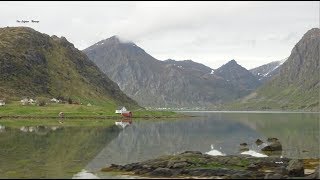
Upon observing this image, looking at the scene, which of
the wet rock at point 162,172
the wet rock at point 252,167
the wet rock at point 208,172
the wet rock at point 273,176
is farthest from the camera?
the wet rock at point 252,167

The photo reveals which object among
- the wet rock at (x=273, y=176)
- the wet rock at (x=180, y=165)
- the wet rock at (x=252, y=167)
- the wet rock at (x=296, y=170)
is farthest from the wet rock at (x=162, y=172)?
the wet rock at (x=296, y=170)

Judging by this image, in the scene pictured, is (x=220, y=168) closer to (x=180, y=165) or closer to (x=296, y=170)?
(x=180, y=165)

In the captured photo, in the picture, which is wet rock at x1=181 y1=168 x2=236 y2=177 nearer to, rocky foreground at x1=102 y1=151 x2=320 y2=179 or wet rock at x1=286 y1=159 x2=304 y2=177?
rocky foreground at x1=102 y1=151 x2=320 y2=179

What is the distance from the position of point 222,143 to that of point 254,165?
152 feet

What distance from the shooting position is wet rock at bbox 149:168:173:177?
188ft

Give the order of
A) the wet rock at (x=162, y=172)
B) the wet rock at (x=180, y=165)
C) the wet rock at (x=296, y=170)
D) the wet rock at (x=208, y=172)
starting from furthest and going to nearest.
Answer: the wet rock at (x=180, y=165) < the wet rock at (x=208, y=172) < the wet rock at (x=162, y=172) < the wet rock at (x=296, y=170)

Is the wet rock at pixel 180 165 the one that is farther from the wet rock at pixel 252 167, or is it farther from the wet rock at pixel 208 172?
the wet rock at pixel 252 167

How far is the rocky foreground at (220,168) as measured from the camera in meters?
55.7

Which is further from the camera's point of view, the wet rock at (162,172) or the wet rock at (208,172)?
the wet rock at (208,172)

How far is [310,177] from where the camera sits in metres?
52.8

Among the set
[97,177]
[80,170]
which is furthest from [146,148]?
[97,177]

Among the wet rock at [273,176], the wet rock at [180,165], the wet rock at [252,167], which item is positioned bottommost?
the wet rock at [252,167]

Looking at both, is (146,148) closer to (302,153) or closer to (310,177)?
(302,153)

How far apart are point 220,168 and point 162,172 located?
7835 millimetres
